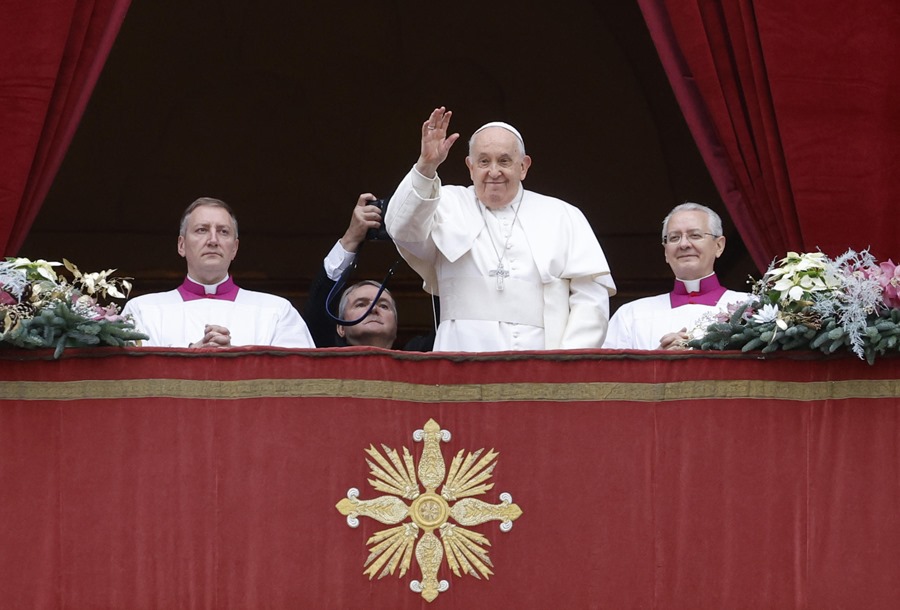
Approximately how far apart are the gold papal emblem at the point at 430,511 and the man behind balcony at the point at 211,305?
4.12ft

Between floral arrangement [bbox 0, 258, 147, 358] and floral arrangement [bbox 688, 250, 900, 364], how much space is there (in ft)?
6.17

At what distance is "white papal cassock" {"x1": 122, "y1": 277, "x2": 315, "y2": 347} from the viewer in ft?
20.7

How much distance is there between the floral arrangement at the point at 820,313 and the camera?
5125 millimetres

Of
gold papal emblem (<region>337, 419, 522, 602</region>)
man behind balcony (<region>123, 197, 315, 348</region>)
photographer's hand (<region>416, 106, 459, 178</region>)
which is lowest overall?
gold papal emblem (<region>337, 419, 522, 602</region>)

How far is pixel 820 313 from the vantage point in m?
5.15

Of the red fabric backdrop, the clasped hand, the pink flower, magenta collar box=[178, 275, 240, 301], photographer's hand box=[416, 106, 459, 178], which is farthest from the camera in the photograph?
magenta collar box=[178, 275, 240, 301]

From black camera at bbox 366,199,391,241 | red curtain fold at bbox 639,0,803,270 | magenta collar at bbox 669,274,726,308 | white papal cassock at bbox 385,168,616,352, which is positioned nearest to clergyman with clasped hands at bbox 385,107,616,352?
white papal cassock at bbox 385,168,616,352

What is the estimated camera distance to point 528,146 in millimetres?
10195

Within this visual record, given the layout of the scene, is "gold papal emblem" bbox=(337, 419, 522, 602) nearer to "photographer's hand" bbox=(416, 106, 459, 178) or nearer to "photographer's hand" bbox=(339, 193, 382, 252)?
"photographer's hand" bbox=(416, 106, 459, 178)

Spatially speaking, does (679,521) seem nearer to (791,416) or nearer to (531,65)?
(791,416)

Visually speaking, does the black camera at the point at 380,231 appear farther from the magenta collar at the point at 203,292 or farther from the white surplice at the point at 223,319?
the magenta collar at the point at 203,292

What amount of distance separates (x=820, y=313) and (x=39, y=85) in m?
2.68

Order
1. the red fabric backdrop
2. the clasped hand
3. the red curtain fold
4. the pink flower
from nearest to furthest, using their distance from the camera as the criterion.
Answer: the red fabric backdrop < the pink flower < the clasped hand < the red curtain fold

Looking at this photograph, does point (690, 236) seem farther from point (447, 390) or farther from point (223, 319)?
point (223, 319)
